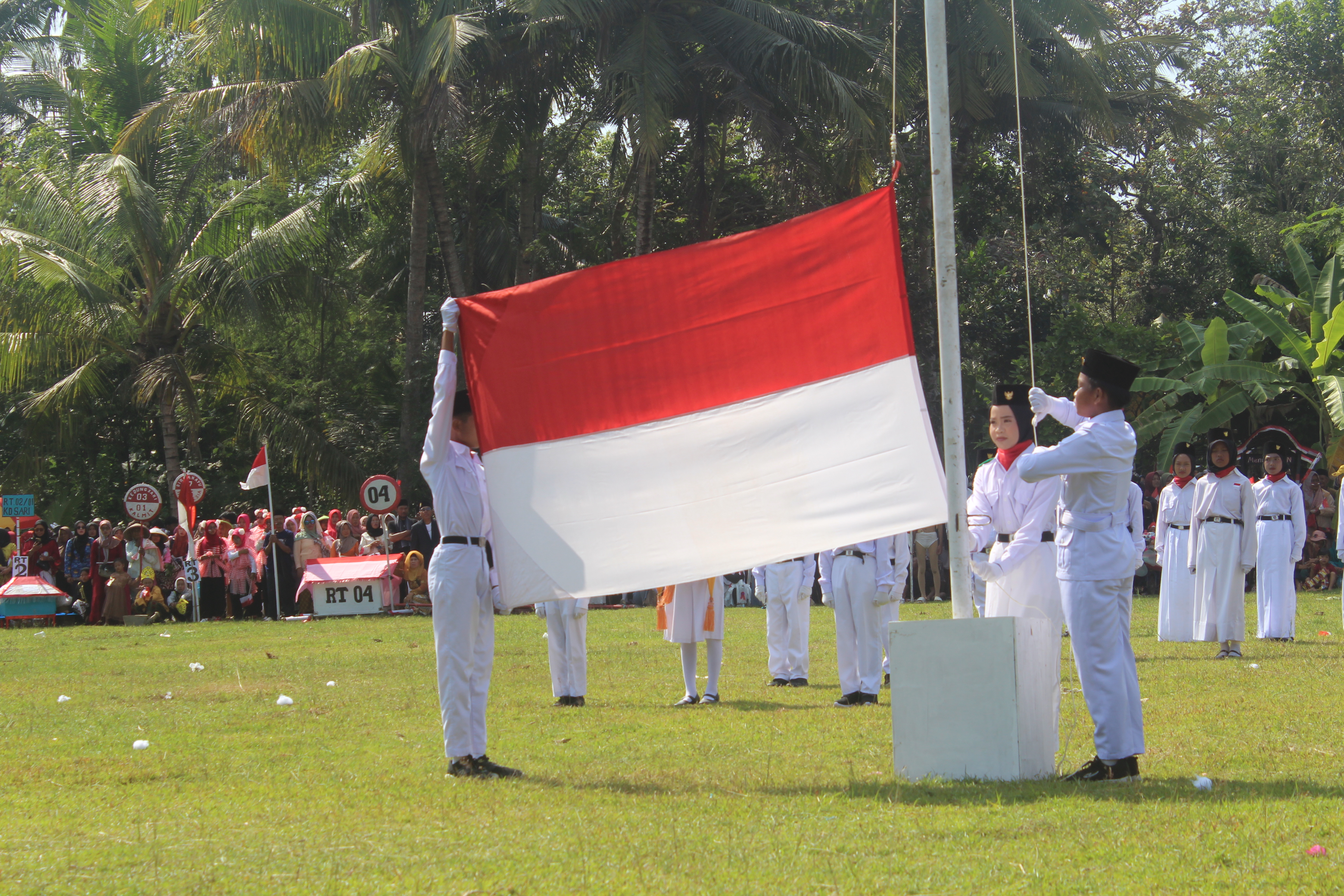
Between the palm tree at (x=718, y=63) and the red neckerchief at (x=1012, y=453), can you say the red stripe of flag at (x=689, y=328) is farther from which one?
the palm tree at (x=718, y=63)

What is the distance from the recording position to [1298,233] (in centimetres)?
2875

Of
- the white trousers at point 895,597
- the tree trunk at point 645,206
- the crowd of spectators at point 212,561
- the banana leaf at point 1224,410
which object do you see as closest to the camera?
the white trousers at point 895,597

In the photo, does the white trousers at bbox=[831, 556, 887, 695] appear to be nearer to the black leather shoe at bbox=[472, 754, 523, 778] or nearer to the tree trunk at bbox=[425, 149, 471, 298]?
the black leather shoe at bbox=[472, 754, 523, 778]

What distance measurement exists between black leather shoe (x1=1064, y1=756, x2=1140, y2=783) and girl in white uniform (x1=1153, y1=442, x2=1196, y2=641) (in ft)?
30.9

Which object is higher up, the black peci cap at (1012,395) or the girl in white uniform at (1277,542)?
the black peci cap at (1012,395)

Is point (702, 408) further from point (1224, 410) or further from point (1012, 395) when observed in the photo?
point (1224, 410)

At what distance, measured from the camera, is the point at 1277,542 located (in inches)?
624

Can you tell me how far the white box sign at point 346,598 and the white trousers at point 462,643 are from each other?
16.2 meters

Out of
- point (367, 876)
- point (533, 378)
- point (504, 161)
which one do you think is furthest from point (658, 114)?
point (367, 876)

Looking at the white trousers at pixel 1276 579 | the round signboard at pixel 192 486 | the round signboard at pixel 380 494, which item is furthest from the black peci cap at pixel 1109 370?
the round signboard at pixel 192 486

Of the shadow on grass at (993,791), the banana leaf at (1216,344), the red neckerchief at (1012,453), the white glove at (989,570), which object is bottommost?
the shadow on grass at (993,791)

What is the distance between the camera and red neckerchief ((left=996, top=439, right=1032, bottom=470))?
964 cm

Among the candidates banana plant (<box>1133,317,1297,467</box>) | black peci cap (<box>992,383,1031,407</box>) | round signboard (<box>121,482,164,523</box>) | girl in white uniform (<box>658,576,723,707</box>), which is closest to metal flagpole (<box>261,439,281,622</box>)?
round signboard (<box>121,482,164,523</box>)

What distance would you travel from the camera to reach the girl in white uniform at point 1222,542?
47.0 ft
